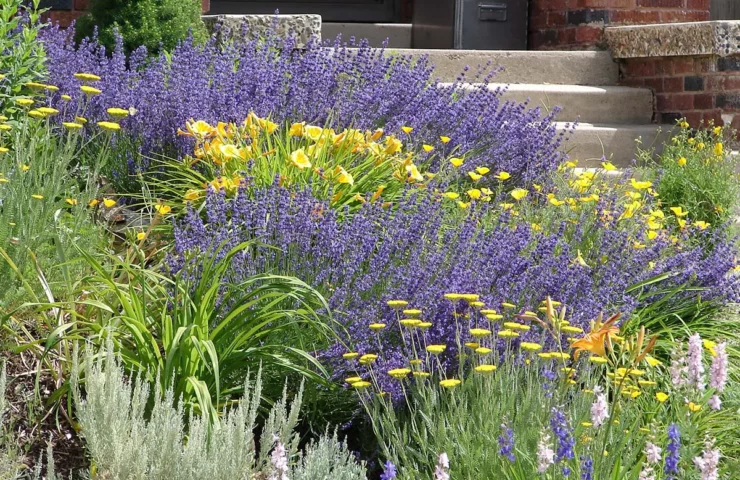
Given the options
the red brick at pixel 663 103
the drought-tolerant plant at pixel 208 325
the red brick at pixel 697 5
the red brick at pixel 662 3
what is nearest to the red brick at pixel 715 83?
the red brick at pixel 663 103

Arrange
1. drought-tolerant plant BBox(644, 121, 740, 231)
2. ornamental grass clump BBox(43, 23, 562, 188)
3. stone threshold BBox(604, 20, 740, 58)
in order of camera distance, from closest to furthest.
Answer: ornamental grass clump BBox(43, 23, 562, 188) → drought-tolerant plant BBox(644, 121, 740, 231) → stone threshold BBox(604, 20, 740, 58)

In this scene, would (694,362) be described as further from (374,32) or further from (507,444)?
(374,32)

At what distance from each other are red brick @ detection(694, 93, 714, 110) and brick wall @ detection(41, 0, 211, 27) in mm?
4193

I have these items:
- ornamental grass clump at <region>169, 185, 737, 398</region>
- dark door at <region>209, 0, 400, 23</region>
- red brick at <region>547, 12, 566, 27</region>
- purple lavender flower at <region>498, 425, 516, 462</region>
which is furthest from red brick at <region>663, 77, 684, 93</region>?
purple lavender flower at <region>498, 425, 516, 462</region>

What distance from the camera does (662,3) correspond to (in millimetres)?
8344

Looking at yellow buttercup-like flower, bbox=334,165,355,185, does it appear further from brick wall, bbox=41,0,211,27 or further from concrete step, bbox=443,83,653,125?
brick wall, bbox=41,0,211,27

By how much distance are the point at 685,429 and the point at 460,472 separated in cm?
59

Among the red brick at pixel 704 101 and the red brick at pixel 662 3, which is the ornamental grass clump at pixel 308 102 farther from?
the red brick at pixel 662 3

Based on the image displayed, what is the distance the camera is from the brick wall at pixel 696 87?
7.04 meters

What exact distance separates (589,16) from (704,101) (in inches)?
52.5

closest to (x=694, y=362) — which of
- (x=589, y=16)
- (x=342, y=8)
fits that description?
(x=589, y=16)

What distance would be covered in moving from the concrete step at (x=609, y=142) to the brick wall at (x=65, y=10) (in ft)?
10.8

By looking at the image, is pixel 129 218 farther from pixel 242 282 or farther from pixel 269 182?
pixel 242 282

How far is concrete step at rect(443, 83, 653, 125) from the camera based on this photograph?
703 centimetres
